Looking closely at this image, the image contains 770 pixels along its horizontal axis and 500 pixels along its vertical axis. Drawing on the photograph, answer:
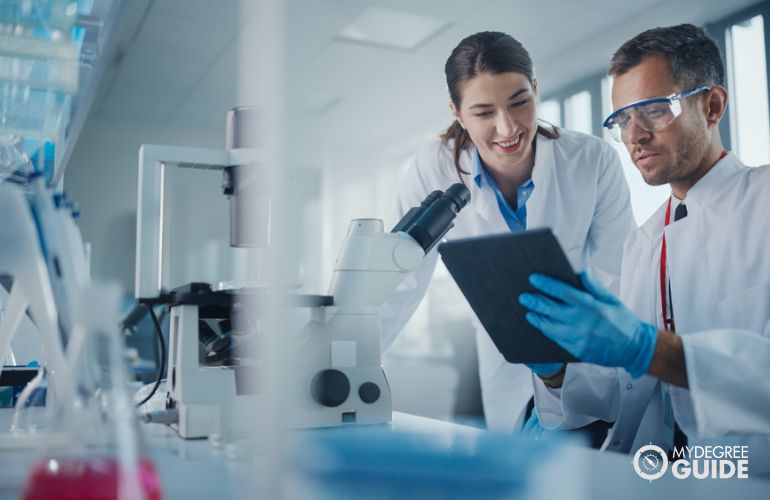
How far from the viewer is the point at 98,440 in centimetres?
50

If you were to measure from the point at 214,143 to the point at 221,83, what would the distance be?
1.62ft

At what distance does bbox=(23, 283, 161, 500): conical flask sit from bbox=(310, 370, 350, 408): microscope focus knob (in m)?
0.46

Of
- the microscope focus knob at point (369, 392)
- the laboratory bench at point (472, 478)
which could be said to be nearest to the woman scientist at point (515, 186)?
the microscope focus knob at point (369, 392)

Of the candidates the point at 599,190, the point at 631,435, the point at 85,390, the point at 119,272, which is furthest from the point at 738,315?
the point at 119,272

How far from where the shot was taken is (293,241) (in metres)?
0.45

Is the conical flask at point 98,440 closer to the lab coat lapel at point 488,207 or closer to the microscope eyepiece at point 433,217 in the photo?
the microscope eyepiece at point 433,217

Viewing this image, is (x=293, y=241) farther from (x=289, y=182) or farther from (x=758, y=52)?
(x=758, y=52)

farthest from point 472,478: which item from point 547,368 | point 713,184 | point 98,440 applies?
point 713,184

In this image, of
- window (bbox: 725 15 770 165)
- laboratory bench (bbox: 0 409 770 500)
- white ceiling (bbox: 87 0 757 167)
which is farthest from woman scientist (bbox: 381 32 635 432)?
window (bbox: 725 15 770 165)

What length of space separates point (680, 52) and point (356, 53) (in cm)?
325

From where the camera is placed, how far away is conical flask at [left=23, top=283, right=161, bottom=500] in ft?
1.55

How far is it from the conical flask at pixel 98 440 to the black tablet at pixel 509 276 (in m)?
0.57

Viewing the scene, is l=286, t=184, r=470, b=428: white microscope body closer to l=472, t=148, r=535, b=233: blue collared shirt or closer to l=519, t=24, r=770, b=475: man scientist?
l=519, t=24, r=770, b=475: man scientist

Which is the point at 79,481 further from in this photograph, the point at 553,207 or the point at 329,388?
the point at 553,207
